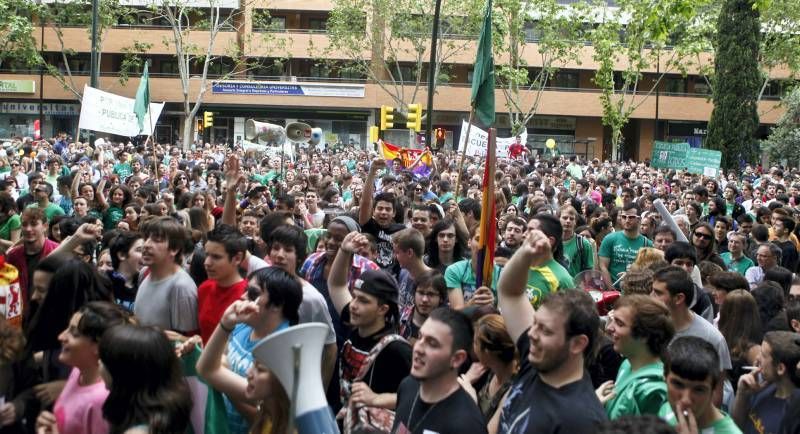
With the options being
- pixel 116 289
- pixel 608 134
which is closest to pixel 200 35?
pixel 608 134

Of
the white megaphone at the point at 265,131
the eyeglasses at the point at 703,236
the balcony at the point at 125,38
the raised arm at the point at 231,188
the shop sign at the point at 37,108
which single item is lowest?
the eyeglasses at the point at 703,236

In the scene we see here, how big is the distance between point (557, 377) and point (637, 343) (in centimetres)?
86

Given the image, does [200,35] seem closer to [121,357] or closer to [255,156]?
[255,156]

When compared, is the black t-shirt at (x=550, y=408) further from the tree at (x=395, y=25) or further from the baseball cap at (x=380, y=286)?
the tree at (x=395, y=25)

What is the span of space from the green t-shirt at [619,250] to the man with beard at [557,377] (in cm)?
618

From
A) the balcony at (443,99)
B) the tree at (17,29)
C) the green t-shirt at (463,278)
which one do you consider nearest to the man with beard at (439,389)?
the green t-shirt at (463,278)

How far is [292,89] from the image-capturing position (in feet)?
193

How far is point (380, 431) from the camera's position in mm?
4879

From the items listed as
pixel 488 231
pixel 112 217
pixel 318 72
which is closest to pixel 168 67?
pixel 318 72

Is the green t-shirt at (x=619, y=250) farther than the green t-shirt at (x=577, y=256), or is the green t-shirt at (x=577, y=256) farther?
the green t-shirt at (x=619, y=250)

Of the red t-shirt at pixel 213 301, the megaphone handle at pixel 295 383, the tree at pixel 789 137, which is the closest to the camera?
the megaphone handle at pixel 295 383

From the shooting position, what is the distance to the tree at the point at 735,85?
41.0 meters

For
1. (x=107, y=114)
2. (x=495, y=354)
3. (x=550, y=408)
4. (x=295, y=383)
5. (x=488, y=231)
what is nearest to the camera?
(x=295, y=383)

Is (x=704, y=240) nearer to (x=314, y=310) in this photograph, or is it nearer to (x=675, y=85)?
(x=314, y=310)
